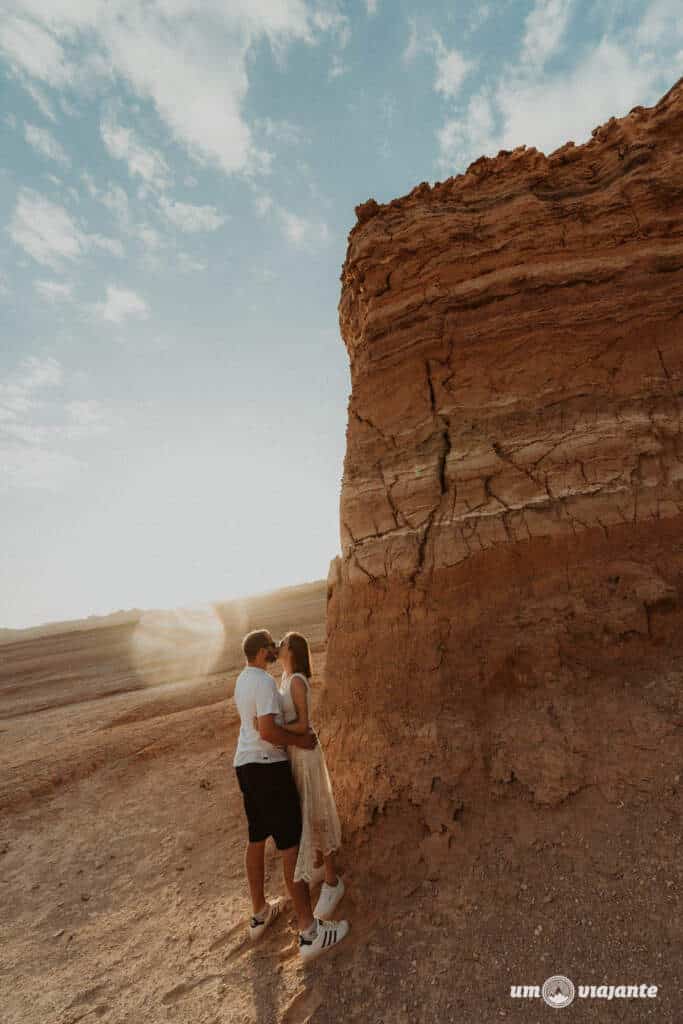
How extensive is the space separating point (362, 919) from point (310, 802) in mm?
803

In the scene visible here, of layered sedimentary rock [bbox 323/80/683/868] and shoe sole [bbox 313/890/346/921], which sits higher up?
layered sedimentary rock [bbox 323/80/683/868]

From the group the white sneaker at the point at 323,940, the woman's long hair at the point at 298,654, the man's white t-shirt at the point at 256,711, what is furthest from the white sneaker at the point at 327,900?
the woman's long hair at the point at 298,654

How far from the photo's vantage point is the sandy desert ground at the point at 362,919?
2.76 m

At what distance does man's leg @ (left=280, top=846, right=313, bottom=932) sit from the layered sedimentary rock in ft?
2.48

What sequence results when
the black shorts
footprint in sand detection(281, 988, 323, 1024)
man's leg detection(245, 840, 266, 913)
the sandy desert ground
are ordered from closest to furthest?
the sandy desert ground
footprint in sand detection(281, 988, 323, 1024)
the black shorts
man's leg detection(245, 840, 266, 913)

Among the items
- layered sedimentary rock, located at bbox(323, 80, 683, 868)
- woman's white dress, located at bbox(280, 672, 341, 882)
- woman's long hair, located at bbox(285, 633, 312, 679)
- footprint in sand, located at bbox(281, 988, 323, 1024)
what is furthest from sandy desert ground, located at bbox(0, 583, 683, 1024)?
woman's long hair, located at bbox(285, 633, 312, 679)

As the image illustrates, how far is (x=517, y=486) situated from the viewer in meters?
4.32

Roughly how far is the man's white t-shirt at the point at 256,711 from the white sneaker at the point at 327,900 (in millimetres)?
1007

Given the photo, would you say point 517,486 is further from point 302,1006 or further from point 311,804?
point 302,1006

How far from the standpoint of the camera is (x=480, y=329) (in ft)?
15.5

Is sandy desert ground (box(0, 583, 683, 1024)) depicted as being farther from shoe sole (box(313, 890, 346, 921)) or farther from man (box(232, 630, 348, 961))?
man (box(232, 630, 348, 961))

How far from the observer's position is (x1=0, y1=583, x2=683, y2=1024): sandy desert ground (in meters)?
2.76

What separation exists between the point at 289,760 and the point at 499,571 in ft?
7.09

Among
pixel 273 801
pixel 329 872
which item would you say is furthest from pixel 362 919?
pixel 273 801
